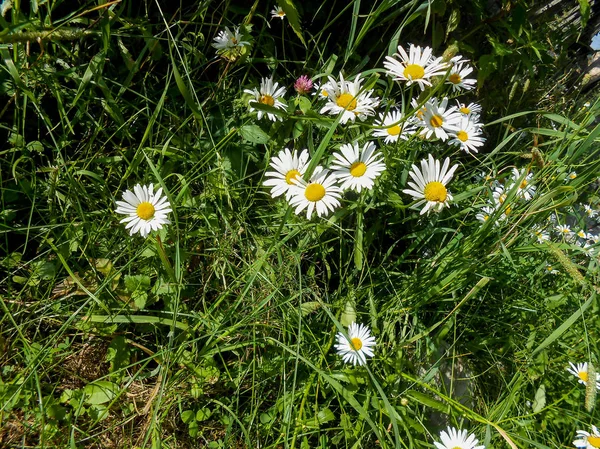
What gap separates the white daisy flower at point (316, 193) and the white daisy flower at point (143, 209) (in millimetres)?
328

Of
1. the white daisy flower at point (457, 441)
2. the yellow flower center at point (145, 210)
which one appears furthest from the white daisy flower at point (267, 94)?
the white daisy flower at point (457, 441)

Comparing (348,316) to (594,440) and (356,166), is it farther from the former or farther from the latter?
(594,440)

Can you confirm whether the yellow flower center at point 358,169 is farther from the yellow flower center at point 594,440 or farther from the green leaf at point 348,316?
the yellow flower center at point 594,440

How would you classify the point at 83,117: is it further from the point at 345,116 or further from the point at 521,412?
the point at 521,412

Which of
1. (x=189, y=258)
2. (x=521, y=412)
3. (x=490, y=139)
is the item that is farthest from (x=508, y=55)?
(x=189, y=258)

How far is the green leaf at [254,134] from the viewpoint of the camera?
1.52 m

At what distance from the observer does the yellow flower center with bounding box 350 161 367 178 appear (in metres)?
1.40

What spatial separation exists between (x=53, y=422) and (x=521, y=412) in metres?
1.32

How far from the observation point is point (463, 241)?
1613 millimetres

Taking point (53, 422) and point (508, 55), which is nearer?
point (53, 422)

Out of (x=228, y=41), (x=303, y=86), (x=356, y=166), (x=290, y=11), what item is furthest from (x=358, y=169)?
(x=228, y=41)

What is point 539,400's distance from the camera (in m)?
1.55

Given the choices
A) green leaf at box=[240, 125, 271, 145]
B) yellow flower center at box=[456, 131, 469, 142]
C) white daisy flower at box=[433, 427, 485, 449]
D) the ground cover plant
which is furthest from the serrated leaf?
green leaf at box=[240, 125, 271, 145]

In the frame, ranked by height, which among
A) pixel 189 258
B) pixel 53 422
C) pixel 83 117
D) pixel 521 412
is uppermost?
pixel 83 117
